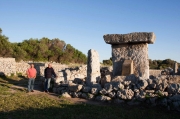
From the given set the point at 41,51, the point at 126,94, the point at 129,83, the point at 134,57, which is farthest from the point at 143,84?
the point at 41,51

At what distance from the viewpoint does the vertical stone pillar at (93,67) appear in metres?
12.2

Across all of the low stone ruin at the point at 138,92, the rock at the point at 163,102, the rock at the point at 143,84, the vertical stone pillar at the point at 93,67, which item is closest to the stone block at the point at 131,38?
the vertical stone pillar at the point at 93,67

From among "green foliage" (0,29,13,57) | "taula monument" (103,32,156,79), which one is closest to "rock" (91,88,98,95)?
"taula monument" (103,32,156,79)

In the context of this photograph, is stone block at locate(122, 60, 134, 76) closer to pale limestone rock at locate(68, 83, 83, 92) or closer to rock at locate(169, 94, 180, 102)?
pale limestone rock at locate(68, 83, 83, 92)

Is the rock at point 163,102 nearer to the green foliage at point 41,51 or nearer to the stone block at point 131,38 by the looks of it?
the stone block at point 131,38

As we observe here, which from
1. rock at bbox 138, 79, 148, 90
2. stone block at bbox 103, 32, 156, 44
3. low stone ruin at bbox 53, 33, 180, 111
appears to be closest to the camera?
low stone ruin at bbox 53, 33, 180, 111

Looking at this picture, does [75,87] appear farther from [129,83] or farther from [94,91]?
[129,83]

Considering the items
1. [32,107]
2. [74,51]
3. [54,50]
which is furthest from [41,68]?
[74,51]

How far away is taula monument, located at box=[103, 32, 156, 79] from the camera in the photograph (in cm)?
1281

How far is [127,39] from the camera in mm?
13078

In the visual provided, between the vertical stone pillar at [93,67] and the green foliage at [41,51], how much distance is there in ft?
92.5

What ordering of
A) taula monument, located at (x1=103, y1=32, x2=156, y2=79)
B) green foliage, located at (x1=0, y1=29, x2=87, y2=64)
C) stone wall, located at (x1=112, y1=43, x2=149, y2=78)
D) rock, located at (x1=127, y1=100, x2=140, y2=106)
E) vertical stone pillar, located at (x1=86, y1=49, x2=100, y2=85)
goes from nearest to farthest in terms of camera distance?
rock, located at (x1=127, y1=100, x2=140, y2=106)
vertical stone pillar, located at (x1=86, y1=49, x2=100, y2=85)
taula monument, located at (x1=103, y1=32, x2=156, y2=79)
stone wall, located at (x1=112, y1=43, x2=149, y2=78)
green foliage, located at (x1=0, y1=29, x2=87, y2=64)

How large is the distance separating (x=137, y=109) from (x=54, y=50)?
4168 centimetres

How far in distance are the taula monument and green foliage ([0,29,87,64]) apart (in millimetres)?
27886
